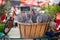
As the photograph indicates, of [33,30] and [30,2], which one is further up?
[30,2]

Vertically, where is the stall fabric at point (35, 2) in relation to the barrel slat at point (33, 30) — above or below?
above

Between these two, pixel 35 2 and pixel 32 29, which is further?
pixel 35 2

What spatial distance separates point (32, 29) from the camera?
1.10 meters

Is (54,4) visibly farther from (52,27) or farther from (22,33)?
(22,33)

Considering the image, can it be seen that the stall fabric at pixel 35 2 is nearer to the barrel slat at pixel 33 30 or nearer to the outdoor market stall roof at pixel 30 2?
the outdoor market stall roof at pixel 30 2

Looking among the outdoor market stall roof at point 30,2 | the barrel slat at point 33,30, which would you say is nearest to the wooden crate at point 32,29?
the barrel slat at point 33,30

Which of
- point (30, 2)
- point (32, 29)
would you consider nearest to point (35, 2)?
point (30, 2)

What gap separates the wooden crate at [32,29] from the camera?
3.59 ft

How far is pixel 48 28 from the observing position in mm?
1181

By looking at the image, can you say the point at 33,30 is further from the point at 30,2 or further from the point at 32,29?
the point at 30,2

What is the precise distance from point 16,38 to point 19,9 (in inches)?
9.2

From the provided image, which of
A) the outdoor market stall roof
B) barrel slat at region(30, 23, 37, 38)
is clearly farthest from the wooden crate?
the outdoor market stall roof

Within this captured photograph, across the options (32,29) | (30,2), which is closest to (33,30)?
(32,29)

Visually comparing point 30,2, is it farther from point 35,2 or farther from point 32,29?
point 32,29
